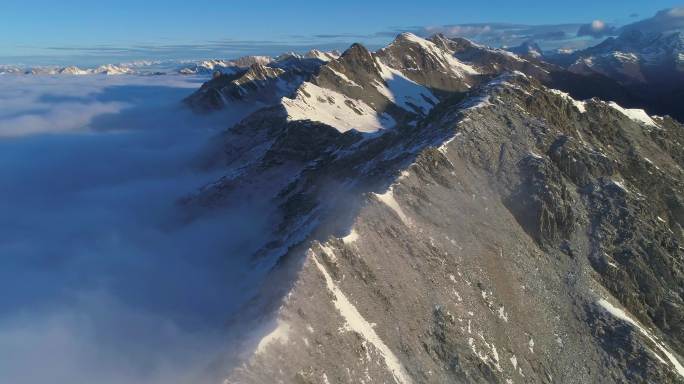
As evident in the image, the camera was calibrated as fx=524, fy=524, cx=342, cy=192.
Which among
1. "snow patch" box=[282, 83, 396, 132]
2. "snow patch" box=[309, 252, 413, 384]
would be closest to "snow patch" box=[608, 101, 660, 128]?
"snow patch" box=[282, 83, 396, 132]

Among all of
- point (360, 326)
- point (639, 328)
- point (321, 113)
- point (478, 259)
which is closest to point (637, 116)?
point (639, 328)

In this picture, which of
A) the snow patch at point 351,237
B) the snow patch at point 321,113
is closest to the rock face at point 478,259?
the snow patch at point 351,237

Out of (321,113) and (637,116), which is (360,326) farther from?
(321,113)

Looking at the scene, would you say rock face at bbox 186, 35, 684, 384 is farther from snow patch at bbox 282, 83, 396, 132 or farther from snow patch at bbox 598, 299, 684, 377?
snow patch at bbox 282, 83, 396, 132

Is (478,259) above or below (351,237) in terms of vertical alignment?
below

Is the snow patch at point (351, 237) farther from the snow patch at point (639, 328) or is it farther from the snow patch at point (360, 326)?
the snow patch at point (639, 328)

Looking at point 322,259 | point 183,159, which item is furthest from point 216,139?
point 322,259

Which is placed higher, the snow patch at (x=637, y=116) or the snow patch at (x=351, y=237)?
the snow patch at (x=351, y=237)

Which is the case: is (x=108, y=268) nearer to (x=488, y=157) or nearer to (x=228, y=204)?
(x=228, y=204)
